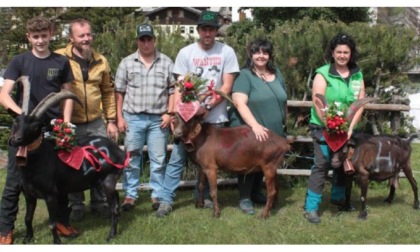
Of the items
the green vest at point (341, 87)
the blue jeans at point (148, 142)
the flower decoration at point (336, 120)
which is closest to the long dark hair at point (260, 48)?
the green vest at point (341, 87)

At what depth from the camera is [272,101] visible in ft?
18.6

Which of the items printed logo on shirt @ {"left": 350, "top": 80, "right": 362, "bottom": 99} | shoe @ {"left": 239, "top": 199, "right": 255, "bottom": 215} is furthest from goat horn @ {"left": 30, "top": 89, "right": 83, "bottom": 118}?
printed logo on shirt @ {"left": 350, "top": 80, "right": 362, "bottom": 99}

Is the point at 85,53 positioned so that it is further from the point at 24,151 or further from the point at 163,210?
the point at 163,210

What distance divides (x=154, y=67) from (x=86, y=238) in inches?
81.5

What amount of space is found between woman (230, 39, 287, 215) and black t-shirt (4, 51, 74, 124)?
1.93m

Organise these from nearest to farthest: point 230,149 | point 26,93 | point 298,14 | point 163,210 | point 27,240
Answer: point 26,93, point 27,240, point 230,149, point 163,210, point 298,14

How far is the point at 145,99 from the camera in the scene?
18.7 feet

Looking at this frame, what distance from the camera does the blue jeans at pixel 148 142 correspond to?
5789mm

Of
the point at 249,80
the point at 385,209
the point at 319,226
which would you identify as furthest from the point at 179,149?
the point at 385,209

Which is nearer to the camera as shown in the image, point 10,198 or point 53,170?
point 53,170

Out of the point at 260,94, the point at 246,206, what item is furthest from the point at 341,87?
the point at 246,206

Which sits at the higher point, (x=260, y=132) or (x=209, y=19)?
(x=209, y=19)

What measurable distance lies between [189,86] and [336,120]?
5.32 feet

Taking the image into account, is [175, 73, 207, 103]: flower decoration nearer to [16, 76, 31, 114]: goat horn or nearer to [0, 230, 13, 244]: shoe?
[16, 76, 31, 114]: goat horn
